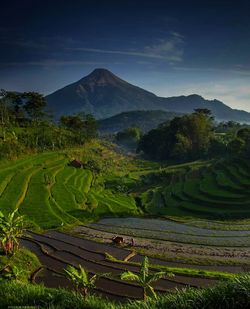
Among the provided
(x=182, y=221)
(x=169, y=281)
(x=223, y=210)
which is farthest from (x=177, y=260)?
(x=223, y=210)

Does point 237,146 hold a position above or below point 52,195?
above

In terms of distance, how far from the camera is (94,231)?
43.0 metres

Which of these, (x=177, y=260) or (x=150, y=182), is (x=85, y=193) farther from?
(x=177, y=260)

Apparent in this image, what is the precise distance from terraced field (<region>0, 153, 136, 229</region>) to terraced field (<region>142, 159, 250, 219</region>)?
4.32 meters

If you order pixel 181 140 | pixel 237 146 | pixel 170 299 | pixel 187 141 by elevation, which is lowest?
pixel 187 141

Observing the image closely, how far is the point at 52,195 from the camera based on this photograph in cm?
5309

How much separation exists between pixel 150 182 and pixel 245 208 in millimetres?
28786

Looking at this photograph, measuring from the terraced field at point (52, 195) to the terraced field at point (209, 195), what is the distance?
4.32 m

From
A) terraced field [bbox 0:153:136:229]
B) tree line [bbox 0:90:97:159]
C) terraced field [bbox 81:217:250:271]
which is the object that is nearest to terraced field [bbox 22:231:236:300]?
terraced field [bbox 81:217:250:271]

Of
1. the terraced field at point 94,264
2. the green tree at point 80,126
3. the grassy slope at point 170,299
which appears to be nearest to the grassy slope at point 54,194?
the terraced field at point 94,264

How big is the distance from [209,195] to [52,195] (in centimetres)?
2016

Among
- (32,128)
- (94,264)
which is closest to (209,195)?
(94,264)

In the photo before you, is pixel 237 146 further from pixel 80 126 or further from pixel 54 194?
pixel 54 194

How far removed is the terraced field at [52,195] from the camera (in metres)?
45.9
